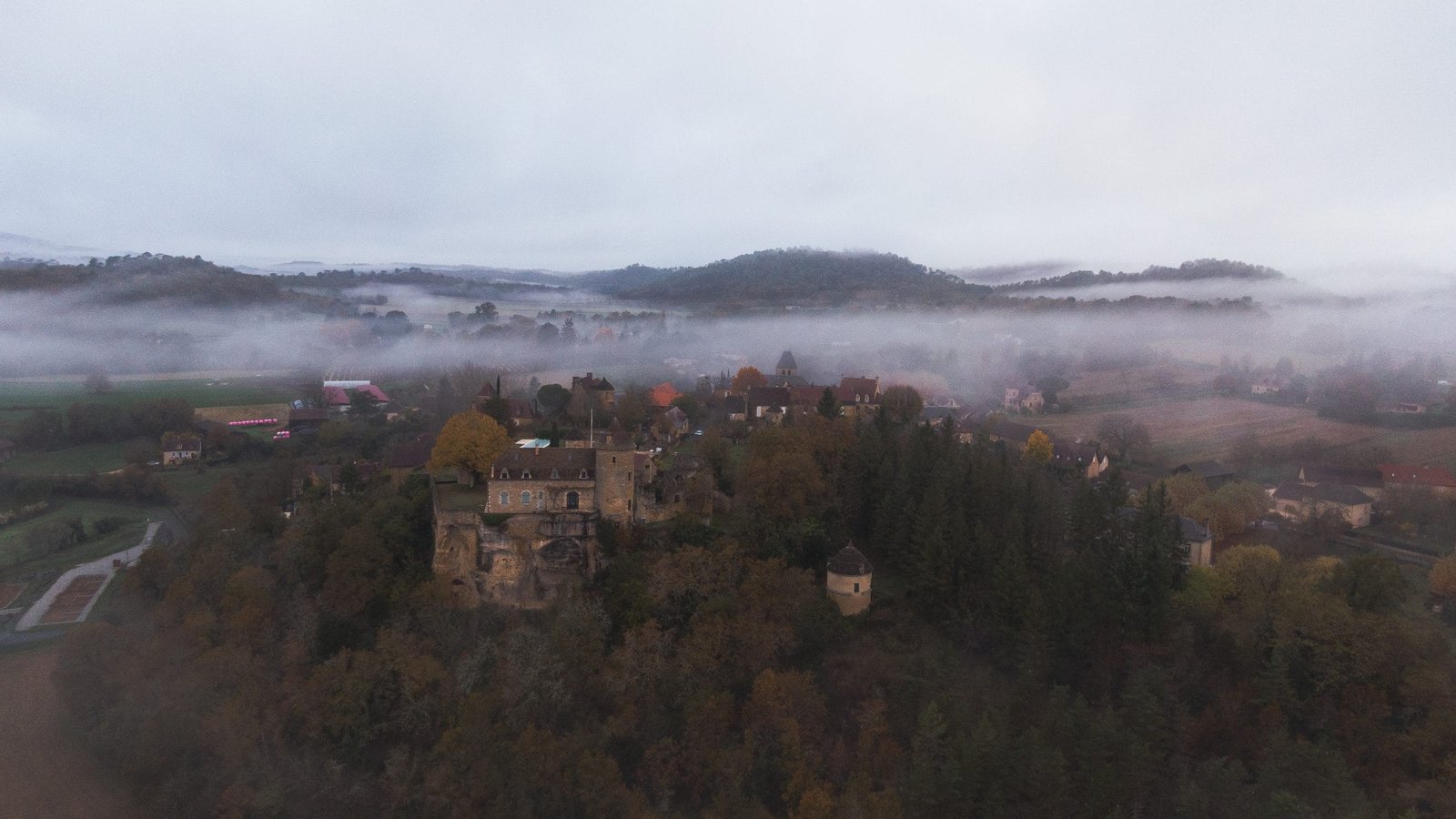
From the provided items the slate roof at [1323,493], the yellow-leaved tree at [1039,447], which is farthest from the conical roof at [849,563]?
the slate roof at [1323,493]

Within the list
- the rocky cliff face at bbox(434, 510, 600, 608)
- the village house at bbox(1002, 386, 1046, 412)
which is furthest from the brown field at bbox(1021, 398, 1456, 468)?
the rocky cliff face at bbox(434, 510, 600, 608)

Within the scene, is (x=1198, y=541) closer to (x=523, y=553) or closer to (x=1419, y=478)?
(x=1419, y=478)

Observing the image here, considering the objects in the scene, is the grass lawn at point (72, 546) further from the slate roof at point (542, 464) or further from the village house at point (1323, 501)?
the village house at point (1323, 501)

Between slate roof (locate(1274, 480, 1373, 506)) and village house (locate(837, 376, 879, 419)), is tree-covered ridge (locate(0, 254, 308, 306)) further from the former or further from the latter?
slate roof (locate(1274, 480, 1373, 506))

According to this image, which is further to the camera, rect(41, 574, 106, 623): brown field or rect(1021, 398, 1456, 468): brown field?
rect(1021, 398, 1456, 468): brown field

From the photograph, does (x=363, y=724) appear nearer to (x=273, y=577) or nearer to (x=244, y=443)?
(x=273, y=577)

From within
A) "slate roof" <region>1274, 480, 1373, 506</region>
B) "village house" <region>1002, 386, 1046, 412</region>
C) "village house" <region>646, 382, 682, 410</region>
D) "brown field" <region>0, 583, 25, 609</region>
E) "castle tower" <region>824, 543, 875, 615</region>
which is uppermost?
"village house" <region>646, 382, 682, 410</region>
